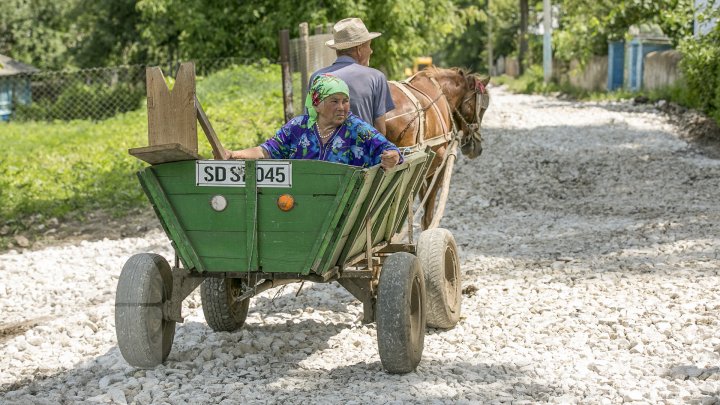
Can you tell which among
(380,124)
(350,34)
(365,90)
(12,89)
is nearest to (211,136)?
(365,90)

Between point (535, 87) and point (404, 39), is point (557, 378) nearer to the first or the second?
point (404, 39)

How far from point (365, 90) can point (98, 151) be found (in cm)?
1152

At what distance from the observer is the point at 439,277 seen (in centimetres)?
707

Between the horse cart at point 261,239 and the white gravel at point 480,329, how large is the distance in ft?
0.94

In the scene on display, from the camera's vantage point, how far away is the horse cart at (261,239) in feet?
19.0

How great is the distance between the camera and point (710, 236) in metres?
10.8

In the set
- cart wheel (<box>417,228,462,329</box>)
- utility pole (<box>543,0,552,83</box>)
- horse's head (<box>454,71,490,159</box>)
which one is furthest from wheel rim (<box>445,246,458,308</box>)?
utility pole (<box>543,0,552,83</box>)

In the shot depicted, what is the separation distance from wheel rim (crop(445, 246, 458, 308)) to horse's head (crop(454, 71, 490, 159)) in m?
2.70

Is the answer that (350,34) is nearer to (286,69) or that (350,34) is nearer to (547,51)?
(286,69)

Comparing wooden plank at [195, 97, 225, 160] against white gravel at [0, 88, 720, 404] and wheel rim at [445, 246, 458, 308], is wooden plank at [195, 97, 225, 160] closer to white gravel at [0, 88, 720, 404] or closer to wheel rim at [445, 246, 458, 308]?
white gravel at [0, 88, 720, 404]

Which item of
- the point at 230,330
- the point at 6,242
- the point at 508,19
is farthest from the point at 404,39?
the point at 508,19

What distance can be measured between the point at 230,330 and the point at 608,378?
261 centimetres

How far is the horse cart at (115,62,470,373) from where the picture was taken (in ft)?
19.0

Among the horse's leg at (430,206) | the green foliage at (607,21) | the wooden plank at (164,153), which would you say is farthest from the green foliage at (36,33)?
the wooden plank at (164,153)
